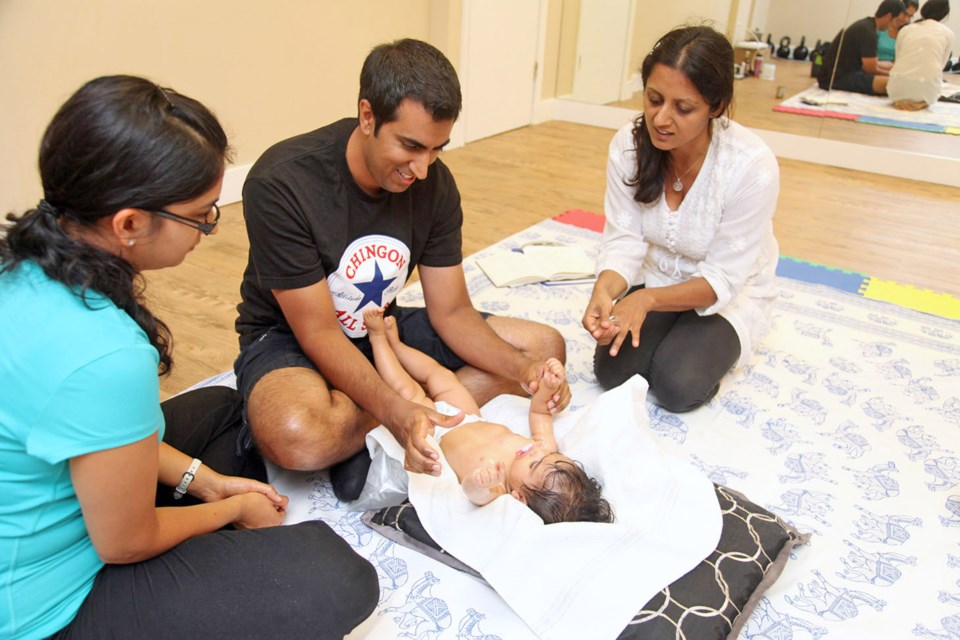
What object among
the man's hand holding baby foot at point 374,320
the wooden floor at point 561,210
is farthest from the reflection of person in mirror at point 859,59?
the man's hand holding baby foot at point 374,320

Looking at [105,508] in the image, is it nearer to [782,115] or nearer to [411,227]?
[411,227]

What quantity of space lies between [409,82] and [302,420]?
0.69 meters

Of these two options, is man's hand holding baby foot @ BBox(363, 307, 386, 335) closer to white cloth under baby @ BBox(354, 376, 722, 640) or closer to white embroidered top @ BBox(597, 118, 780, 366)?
white cloth under baby @ BBox(354, 376, 722, 640)

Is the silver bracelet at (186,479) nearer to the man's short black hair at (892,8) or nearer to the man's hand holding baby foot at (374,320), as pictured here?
the man's hand holding baby foot at (374,320)

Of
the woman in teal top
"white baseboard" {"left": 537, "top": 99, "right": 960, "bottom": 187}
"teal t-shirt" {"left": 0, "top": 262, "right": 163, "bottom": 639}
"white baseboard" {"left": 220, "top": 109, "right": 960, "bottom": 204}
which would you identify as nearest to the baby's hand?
the woman in teal top

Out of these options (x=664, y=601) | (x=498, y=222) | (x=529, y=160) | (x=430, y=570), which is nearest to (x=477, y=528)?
(x=430, y=570)

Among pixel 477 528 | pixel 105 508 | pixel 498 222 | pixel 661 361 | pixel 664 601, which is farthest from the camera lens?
pixel 498 222

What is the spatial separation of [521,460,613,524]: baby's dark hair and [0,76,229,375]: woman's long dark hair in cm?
83

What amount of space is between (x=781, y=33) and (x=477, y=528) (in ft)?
14.0

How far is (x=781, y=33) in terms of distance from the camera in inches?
178

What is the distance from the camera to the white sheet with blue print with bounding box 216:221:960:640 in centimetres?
135

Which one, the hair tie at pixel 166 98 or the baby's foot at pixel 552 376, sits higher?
the hair tie at pixel 166 98

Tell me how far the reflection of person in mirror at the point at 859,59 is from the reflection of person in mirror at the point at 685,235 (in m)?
2.85

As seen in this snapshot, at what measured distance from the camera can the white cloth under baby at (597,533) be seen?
123cm
